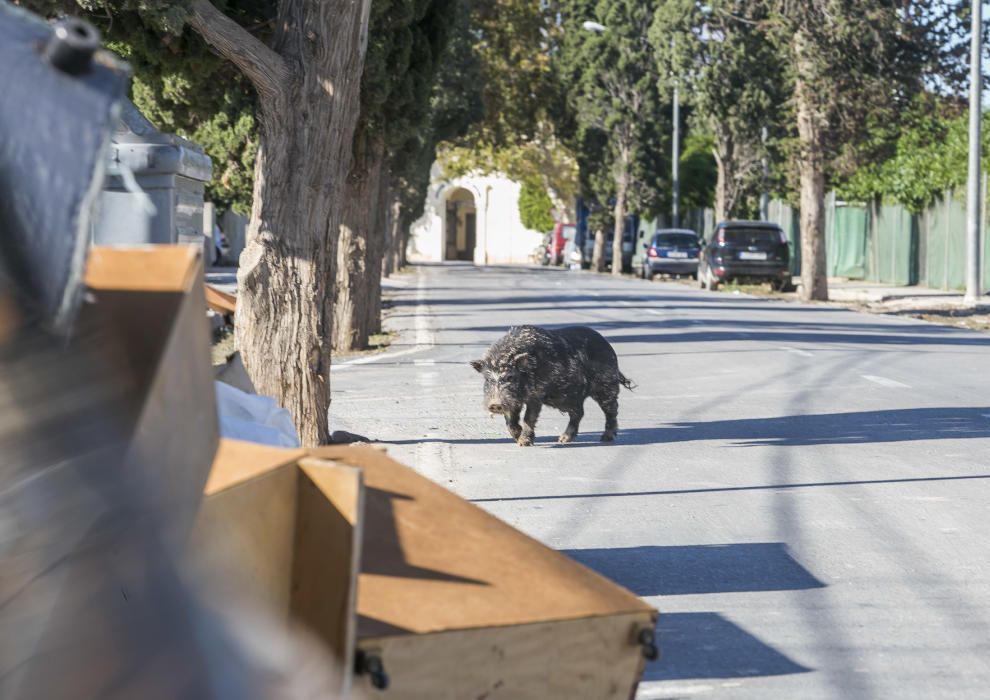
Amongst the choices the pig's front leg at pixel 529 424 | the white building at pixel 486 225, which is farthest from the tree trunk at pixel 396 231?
the pig's front leg at pixel 529 424

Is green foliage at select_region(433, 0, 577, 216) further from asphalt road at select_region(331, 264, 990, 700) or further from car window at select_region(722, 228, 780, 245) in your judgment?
asphalt road at select_region(331, 264, 990, 700)

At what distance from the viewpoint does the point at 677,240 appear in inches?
1969

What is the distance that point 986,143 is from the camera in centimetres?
3491

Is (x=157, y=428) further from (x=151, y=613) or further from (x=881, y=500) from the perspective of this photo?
(x=881, y=500)

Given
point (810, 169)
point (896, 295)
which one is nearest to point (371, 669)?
point (810, 169)

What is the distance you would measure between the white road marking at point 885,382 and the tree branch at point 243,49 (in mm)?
7308

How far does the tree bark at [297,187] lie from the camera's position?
9359 millimetres

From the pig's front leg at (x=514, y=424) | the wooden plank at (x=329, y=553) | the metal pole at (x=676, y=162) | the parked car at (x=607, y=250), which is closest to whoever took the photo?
the wooden plank at (x=329, y=553)

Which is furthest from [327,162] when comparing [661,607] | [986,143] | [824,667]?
[986,143]

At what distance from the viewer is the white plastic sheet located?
4.19 meters

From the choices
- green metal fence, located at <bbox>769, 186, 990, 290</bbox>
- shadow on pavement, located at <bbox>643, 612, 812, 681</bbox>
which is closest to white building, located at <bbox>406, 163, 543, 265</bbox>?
green metal fence, located at <bbox>769, 186, 990, 290</bbox>

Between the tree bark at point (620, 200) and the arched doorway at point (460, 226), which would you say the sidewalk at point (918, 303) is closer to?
the tree bark at point (620, 200)

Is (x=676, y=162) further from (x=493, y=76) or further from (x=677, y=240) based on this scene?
(x=493, y=76)

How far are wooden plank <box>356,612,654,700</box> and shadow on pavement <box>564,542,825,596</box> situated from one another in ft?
8.87
